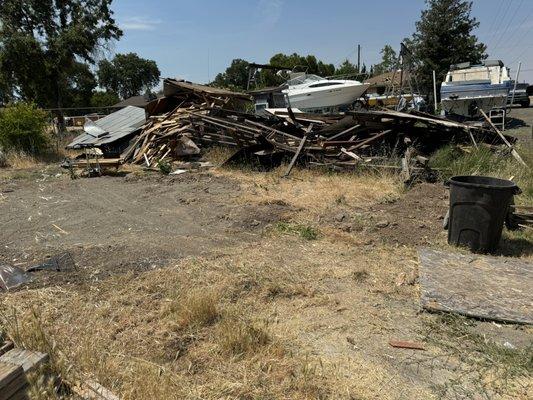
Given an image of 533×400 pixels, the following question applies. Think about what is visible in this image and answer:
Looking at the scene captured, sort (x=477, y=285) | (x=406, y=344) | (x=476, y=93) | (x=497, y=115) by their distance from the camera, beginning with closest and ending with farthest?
(x=406, y=344), (x=477, y=285), (x=497, y=115), (x=476, y=93)

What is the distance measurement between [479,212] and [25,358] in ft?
16.7

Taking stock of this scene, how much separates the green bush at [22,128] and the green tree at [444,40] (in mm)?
24257

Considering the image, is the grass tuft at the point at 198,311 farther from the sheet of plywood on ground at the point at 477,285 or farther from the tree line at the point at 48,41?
the tree line at the point at 48,41

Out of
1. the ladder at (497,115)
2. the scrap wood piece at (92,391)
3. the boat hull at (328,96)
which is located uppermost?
the boat hull at (328,96)

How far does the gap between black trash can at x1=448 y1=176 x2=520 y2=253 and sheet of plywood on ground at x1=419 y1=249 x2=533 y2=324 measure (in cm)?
27

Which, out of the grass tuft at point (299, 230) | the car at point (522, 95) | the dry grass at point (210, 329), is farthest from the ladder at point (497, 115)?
the dry grass at point (210, 329)

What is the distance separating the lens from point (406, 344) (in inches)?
136

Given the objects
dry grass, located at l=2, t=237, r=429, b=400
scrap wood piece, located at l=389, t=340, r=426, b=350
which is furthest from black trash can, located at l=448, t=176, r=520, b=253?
scrap wood piece, located at l=389, t=340, r=426, b=350

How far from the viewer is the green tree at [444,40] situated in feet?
95.4

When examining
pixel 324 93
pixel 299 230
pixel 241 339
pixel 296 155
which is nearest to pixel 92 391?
pixel 241 339

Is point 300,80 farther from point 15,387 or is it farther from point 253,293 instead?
point 15,387

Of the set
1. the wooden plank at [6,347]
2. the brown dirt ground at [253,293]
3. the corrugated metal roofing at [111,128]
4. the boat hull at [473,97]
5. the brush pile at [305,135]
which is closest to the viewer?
the wooden plank at [6,347]

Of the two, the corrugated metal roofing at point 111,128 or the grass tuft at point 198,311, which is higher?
the corrugated metal roofing at point 111,128

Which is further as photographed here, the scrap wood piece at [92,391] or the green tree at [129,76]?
the green tree at [129,76]
